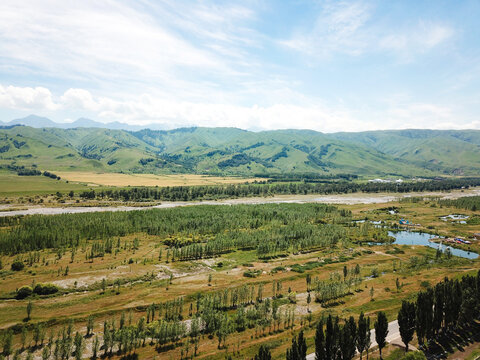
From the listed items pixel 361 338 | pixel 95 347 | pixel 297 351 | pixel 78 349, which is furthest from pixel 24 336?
pixel 361 338

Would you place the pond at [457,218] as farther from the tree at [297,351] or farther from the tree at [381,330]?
the tree at [297,351]

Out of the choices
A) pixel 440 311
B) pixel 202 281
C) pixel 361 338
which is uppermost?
pixel 440 311

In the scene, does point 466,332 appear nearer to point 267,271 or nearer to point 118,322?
point 267,271

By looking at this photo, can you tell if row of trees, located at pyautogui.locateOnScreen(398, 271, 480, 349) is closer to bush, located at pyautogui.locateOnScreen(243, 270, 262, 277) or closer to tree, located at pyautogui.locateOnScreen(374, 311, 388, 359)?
tree, located at pyautogui.locateOnScreen(374, 311, 388, 359)

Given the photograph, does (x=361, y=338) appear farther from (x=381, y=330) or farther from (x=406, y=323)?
(x=406, y=323)

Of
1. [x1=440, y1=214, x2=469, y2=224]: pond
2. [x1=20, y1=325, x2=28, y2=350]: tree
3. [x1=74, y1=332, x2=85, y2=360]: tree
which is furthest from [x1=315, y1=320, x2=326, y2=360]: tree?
[x1=440, y1=214, x2=469, y2=224]: pond

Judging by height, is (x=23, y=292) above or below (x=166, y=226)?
below

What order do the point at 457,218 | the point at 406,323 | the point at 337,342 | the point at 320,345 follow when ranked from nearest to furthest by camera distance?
the point at 320,345 → the point at 337,342 → the point at 406,323 → the point at 457,218
